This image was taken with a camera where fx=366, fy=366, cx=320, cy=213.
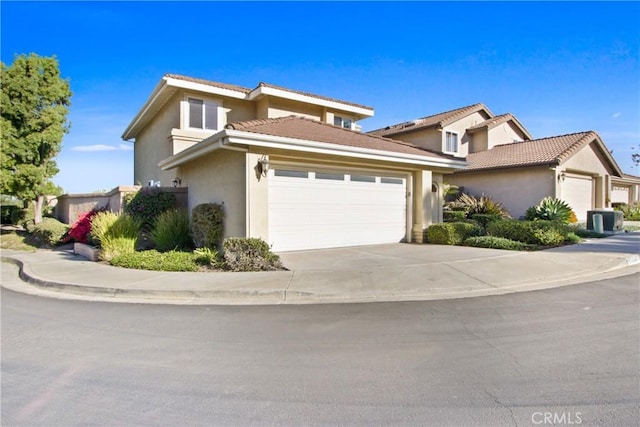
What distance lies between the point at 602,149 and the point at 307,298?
78.7 ft

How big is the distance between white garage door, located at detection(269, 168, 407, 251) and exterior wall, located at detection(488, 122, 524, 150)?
14.6 m

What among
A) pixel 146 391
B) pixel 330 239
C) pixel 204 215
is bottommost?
pixel 146 391

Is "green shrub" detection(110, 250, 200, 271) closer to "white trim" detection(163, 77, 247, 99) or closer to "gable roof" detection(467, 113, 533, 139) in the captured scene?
"white trim" detection(163, 77, 247, 99)

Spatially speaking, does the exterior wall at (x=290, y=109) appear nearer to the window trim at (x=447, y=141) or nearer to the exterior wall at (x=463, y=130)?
the window trim at (x=447, y=141)

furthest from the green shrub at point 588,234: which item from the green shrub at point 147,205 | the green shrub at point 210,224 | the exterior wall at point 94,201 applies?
the green shrub at point 147,205

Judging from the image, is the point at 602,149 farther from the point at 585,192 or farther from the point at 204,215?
the point at 204,215

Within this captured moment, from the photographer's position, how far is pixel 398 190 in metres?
13.9

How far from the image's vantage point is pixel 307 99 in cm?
1917

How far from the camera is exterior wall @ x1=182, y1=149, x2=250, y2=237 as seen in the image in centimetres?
1014

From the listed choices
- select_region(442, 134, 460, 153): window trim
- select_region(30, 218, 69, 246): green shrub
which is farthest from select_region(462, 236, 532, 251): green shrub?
select_region(30, 218, 69, 246): green shrub

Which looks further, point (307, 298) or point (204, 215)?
point (204, 215)

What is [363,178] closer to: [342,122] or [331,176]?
[331,176]

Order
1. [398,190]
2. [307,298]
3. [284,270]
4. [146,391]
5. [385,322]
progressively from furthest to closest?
[398,190], [284,270], [307,298], [385,322], [146,391]

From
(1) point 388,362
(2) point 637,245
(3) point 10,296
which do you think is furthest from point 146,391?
(2) point 637,245
